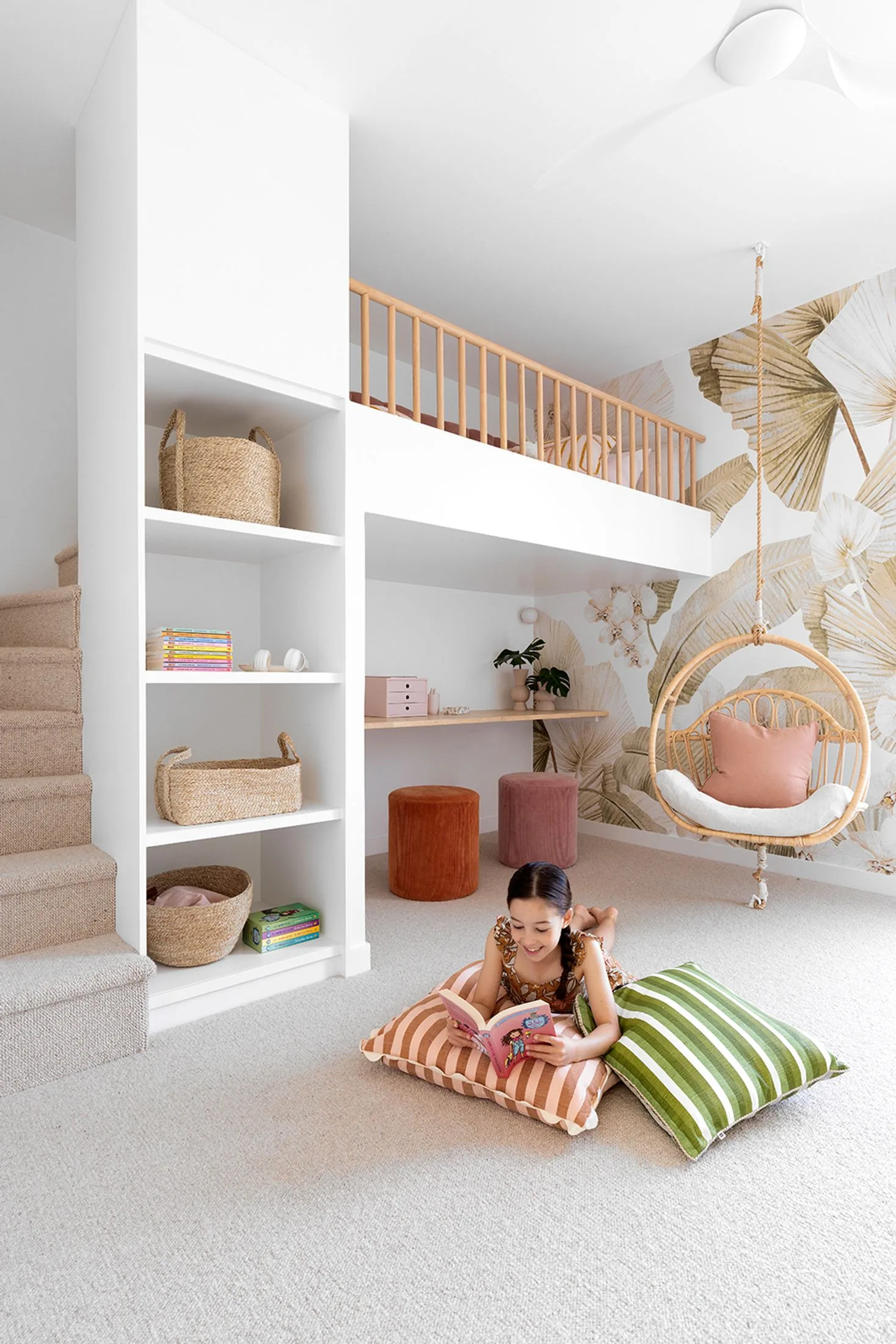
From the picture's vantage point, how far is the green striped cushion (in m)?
1.56

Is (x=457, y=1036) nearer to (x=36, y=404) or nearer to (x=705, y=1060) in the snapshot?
(x=705, y=1060)

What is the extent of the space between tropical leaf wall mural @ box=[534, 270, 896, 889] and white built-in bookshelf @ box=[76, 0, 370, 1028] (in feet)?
7.81

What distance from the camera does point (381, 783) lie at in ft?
13.7

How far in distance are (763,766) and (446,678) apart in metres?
1.86

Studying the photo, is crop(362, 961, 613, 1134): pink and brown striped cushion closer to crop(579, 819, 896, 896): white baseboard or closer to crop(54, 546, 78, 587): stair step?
crop(54, 546, 78, 587): stair step

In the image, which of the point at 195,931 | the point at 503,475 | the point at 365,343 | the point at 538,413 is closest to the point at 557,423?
the point at 538,413

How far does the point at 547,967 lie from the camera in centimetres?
192

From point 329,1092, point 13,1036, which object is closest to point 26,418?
point 13,1036

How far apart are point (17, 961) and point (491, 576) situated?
279 centimetres

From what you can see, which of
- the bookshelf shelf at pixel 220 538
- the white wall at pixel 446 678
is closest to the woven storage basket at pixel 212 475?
the bookshelf shelf at pixel 220 538

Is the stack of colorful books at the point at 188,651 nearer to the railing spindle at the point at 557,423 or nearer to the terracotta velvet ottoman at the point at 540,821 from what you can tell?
the railing spindle at the point at 557,423

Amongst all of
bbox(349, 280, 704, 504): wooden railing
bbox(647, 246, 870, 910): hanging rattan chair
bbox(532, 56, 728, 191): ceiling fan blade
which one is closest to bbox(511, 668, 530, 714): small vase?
bbox(647, 246, 870, 910): hanging rattan chair

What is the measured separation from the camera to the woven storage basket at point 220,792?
7.09ft

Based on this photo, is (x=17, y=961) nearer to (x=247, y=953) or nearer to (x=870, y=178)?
(x=247, y=953)
